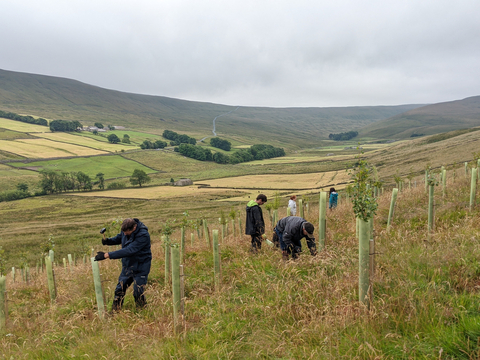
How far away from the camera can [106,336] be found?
16.4ft

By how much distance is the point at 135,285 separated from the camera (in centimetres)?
629

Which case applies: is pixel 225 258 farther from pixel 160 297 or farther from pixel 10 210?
pixel 10 210

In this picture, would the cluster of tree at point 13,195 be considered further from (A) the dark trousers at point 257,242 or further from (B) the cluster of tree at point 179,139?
(B) the cluster of tree at point 179,139

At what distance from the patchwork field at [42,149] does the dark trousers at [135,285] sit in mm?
126471

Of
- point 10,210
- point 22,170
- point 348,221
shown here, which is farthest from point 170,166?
point 348,221

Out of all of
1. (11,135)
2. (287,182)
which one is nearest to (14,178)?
(11,135)

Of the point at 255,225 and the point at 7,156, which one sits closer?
the point at 255,225

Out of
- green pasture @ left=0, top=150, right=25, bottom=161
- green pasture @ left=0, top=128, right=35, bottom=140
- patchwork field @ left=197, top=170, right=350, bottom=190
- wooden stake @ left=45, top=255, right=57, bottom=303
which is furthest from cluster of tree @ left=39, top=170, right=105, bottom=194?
wooden stake @ left=45, top=255, right=57, bottom=303

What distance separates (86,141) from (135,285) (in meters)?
161

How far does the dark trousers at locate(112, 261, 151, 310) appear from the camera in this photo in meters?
6.26

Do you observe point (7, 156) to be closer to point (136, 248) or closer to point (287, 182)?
point (287, 182)

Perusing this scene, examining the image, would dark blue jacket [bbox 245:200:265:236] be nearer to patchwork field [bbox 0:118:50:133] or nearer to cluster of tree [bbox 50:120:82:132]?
patchwork field [bbox 0:118:50:133]

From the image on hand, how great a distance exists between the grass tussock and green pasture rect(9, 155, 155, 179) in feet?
322

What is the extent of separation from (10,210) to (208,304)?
231 feet
